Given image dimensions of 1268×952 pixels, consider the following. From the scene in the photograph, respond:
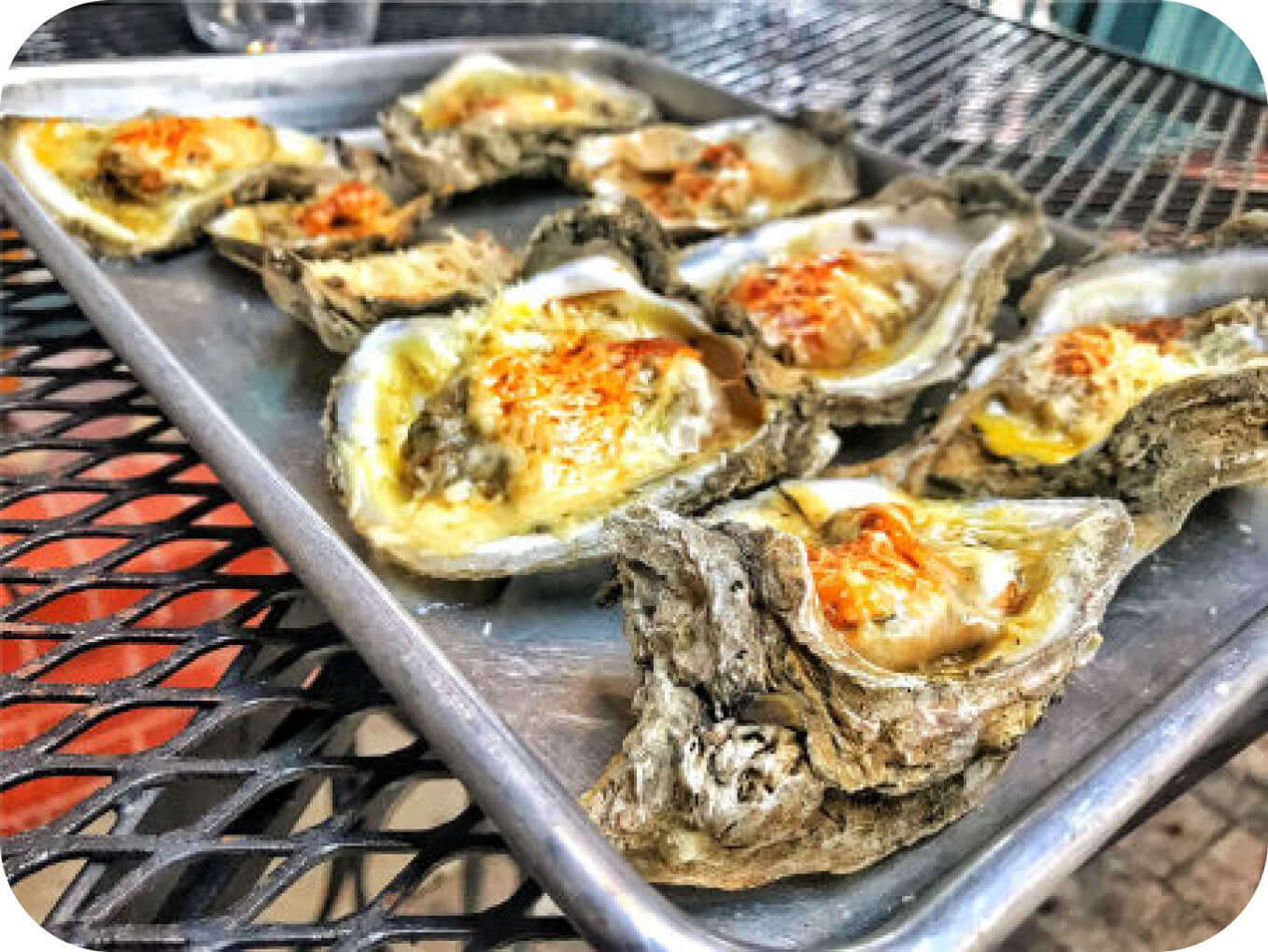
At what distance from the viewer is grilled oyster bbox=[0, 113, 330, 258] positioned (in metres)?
2.11

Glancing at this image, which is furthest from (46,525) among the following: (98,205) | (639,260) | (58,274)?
(98,205)

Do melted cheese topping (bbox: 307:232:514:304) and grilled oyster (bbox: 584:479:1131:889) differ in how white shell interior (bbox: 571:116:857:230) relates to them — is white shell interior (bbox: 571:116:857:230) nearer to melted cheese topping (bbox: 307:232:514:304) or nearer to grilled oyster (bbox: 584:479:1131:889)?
melted cheese topping (bbox: 307:232:514:304)

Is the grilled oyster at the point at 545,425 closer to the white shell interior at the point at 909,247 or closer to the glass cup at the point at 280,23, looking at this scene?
the white shell interior at the point at 909,247

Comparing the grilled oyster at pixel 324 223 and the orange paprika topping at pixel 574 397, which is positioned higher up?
the orange paprika topping at pixel 574 397

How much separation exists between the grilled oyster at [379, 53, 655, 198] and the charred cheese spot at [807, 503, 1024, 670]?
4.42 feet

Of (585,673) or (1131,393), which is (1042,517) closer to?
(1131,393)

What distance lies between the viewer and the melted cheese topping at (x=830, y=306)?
5.81ft

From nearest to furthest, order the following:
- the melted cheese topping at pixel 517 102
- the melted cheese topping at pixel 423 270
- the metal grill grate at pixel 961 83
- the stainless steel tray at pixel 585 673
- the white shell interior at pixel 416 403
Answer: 1. the stainless steel tray at pixel 585 673
2. the white shell interior at pixel 416 403
3. the melted cheese topping at pixel 423 270
4. the metal grill grate at pixel 961 83
5. the melted cheese topping at pixel 517 102

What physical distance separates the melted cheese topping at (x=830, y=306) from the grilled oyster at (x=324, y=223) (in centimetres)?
62

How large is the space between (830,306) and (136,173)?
128 centimetres

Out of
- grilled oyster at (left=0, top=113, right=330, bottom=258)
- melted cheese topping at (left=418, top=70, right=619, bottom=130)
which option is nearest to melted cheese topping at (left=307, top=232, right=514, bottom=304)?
grilled oyster at (left=0, top=113, right=330, bottom=258)

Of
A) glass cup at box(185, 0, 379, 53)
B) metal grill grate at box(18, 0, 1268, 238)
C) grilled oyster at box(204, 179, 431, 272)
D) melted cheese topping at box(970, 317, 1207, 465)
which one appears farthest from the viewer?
glass cup at box(185, 0, 379, 53)

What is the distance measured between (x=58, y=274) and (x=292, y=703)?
928 millimetres

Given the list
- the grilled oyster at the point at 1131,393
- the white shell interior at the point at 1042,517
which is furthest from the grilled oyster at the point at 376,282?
the grilled oyster at the point at 1131,393
